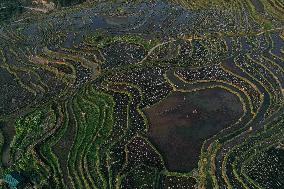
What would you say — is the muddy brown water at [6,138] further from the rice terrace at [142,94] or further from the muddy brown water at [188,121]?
the muddy brown water at [188,121]

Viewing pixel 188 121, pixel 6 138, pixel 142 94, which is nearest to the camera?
pixel 6 138

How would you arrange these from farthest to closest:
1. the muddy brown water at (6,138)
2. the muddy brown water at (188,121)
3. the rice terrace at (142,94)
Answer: the muddy brown water at (6,138) < the muddy brown water at (188,121) < the rice terrace at (142,94)

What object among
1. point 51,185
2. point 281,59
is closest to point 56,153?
point 51,185

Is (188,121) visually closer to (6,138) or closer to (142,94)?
(142,94)

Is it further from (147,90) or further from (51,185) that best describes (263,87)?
(51,185)

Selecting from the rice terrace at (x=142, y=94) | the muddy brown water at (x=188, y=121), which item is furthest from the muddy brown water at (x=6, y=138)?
the muddy brown water at (x=188, y=121)

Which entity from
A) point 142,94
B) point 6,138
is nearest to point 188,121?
point 142,94
